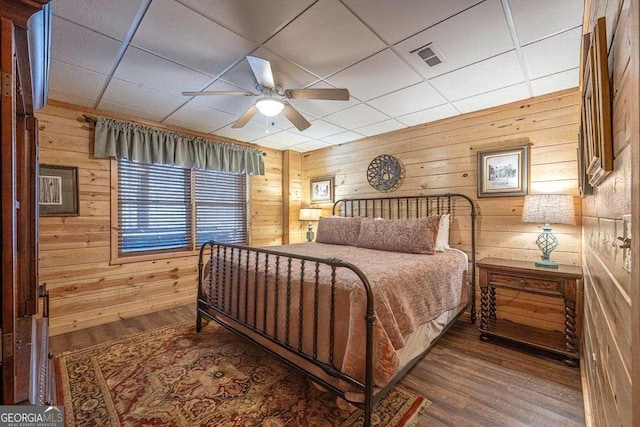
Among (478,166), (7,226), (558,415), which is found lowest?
(558,415)

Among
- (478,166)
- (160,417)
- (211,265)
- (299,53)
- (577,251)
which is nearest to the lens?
(160,417)

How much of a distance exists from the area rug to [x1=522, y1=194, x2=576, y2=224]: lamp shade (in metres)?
1.78

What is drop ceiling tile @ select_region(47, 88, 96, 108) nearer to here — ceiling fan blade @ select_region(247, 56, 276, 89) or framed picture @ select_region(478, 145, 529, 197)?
ceiling fan blade @ select_region(247, 56, 276, 89)

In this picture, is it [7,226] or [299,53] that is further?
[299,53]

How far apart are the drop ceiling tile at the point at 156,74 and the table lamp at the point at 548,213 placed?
297 centimetres

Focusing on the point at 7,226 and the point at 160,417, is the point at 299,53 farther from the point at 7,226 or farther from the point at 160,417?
the point at 160,417

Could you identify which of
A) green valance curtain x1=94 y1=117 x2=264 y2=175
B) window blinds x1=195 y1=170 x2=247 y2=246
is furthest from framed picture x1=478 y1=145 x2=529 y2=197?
window blinds x1=195 y1=170 x2=247 y2=246

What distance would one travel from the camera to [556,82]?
242 centimetres

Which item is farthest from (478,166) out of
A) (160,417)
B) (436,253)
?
(160,417)

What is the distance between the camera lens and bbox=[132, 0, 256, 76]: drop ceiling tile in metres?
1.61

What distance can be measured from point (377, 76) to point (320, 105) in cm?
77

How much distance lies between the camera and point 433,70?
2.24 m

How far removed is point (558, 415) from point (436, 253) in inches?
54.2

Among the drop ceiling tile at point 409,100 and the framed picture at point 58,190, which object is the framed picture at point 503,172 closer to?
the drop ceiling tile at point 409,100
